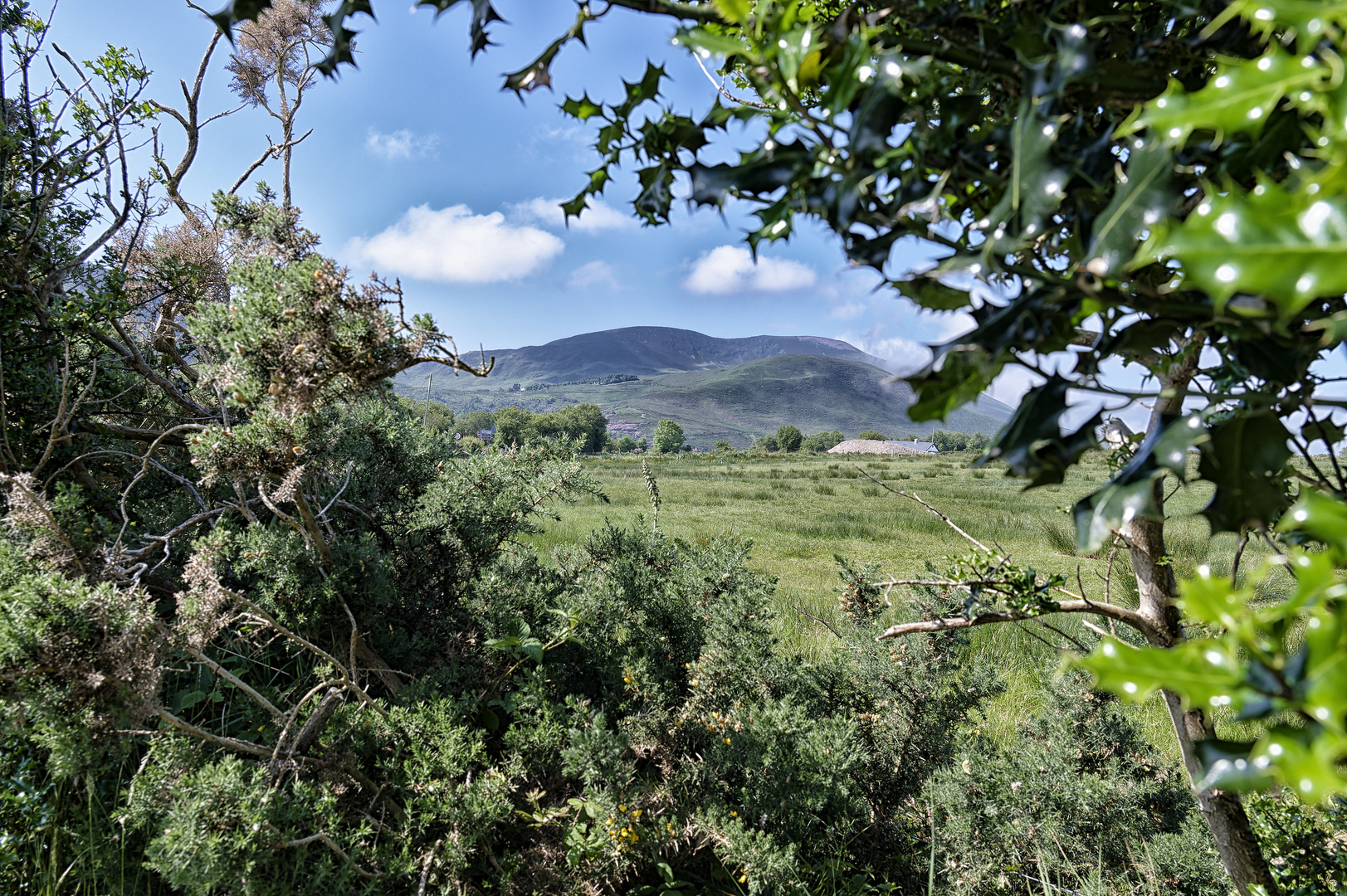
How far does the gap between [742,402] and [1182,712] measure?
175 m

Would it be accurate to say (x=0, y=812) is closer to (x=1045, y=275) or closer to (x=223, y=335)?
(x=223, y=335)

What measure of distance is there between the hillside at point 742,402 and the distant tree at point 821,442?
42.8 metres

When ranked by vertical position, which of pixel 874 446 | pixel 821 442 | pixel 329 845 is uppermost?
pixel 329 845

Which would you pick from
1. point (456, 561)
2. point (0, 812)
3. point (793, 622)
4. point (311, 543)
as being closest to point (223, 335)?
point (311, 543)

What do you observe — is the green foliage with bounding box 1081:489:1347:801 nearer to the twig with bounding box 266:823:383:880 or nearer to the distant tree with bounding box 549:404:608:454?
the twig with bounding box 266:823:383:880

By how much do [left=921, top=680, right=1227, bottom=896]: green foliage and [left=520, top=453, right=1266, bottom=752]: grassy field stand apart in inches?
28.6

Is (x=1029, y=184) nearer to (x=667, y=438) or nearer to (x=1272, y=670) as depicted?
(x=1272, y=670)

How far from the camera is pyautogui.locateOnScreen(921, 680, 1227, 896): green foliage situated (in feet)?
8.12

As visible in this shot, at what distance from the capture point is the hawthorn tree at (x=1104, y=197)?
0.47 m

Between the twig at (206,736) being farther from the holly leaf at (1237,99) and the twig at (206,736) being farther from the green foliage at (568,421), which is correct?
the green foliage at (568,421)

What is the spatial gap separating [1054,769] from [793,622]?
172 inches

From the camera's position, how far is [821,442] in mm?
85688

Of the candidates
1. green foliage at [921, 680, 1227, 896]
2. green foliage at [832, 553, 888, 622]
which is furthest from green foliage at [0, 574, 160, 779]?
green foliage at [921, 680, 1227, 896]

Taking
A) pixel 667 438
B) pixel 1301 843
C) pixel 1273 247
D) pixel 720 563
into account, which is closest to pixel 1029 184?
pixel 1273 247
